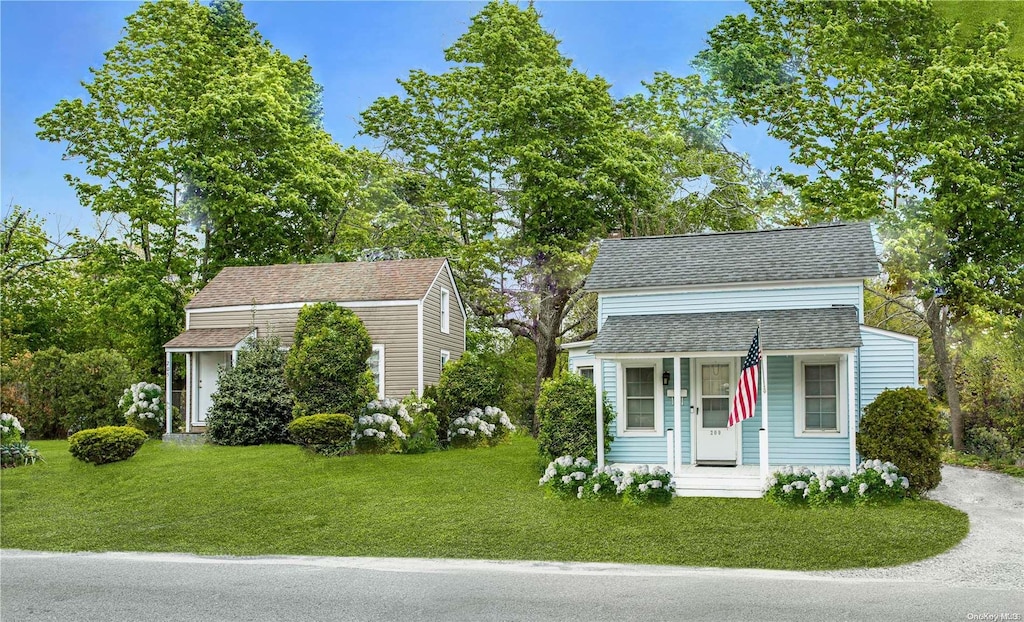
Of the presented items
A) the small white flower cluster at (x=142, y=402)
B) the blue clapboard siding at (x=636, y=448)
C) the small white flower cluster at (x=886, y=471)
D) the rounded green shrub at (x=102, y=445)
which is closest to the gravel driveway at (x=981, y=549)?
the small white flower cluster at (x=886, y=471)

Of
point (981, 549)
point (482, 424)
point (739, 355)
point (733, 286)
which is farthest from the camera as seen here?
Answer: point (482, 424)

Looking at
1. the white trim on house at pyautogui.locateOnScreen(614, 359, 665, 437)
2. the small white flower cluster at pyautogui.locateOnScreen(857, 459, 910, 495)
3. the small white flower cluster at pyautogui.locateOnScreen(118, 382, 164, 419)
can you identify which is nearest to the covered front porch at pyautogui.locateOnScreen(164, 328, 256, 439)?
the small white flower cluster at pyautogui.locateOnScreen(118, 382, 164, 419)

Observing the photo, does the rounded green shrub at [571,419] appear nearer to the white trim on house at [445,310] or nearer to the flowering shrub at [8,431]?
the white trim on house at [445,310]

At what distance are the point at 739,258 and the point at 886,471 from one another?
588 cm

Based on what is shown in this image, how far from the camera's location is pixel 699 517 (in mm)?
15586

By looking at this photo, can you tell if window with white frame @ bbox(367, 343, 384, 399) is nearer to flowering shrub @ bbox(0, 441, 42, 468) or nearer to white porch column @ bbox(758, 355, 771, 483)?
flowering shrub @ bbox(0, 441, 42, 468)

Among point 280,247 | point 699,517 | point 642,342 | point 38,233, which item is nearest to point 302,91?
point 280,247

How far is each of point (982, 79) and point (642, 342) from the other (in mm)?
13890

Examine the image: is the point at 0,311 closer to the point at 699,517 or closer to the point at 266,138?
the point at 266,138

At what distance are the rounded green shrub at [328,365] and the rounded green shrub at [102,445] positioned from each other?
13.2 feet

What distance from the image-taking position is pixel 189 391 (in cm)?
2736

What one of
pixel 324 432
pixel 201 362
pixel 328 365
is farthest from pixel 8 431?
pixel 324 432

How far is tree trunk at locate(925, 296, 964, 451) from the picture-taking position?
25.6 metres

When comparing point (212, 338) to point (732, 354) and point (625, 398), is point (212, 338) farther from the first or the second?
point (732, 354)
